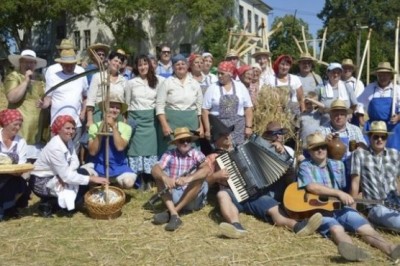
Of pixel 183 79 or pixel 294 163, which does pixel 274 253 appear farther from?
pixel 183 79

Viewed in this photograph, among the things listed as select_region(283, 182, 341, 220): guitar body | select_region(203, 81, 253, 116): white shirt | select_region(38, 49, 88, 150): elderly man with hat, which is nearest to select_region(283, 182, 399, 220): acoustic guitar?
select_region(283, 182, 341, 220): guitar body

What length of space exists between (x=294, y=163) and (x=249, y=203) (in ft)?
2.45

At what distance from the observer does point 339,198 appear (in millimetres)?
5105

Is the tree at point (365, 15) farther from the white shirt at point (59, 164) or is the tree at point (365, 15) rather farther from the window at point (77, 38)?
the white shirt at point (59, 164)

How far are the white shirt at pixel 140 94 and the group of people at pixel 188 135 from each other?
1 cm

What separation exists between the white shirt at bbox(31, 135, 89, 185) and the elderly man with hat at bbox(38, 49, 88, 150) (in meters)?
0.82

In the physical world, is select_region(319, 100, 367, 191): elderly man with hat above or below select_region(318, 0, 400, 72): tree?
below

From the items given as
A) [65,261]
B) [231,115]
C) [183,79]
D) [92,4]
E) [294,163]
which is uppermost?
[92,4]

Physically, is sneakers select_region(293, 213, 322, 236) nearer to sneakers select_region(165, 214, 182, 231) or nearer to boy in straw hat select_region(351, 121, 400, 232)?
boy in straw hat select_region(351, 121, 400, 232)

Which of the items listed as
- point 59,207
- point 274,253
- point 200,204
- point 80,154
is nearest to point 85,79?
point 80,154

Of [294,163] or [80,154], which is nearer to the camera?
[294,163]

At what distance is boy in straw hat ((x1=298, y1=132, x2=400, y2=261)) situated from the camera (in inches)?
176

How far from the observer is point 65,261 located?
4.71 m

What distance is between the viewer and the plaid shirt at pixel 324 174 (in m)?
5.37
